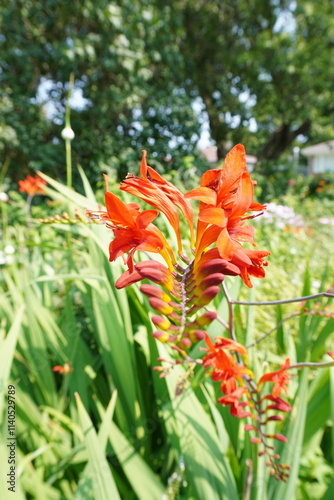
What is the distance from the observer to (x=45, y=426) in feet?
3.19

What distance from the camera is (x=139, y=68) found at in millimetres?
4996

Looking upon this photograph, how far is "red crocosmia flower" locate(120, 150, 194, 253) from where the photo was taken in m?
0.43

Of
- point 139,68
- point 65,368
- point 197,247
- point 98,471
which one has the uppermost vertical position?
point 139,68

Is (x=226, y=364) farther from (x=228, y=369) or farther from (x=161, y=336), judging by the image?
(x=161, y=336)

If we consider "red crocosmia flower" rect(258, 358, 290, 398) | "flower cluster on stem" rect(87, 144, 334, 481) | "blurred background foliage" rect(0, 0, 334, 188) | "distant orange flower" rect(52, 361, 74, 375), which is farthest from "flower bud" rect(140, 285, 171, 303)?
"blurred background foliage" rect(0, 0, 334, 188)

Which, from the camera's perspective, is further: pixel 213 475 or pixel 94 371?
pixel 94 371

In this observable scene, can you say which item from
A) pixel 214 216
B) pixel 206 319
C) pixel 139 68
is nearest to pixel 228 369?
pixel 206 319

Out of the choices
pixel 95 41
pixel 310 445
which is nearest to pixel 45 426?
pixel 310 445

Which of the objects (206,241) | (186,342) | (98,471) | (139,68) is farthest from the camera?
(139,68)

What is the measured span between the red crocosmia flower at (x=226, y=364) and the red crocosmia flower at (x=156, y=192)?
239 millimetres

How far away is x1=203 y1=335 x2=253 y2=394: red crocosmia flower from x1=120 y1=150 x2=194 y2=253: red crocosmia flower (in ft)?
0.79

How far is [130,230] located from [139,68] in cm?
532

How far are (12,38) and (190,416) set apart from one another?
5770mm

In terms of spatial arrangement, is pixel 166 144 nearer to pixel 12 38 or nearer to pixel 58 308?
pixel 58 308
